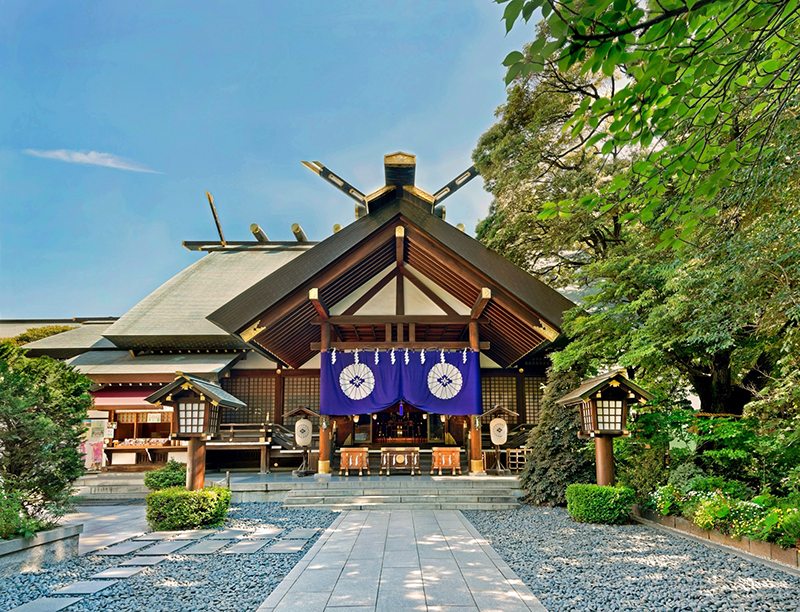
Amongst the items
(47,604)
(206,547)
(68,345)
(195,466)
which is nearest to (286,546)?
(206,547)

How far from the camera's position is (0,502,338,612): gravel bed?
4.24 m

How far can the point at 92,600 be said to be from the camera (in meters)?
4.35

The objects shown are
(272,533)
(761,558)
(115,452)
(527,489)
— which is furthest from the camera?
(115,452)

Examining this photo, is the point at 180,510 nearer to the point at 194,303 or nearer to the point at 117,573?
the point at 117,573

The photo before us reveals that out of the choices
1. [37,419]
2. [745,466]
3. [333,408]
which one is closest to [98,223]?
[333,408]

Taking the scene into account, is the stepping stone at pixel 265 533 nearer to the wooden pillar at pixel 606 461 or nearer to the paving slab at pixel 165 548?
the paving slab at pixel 165 548

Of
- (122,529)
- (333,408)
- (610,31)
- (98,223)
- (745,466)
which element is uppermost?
(98,223)

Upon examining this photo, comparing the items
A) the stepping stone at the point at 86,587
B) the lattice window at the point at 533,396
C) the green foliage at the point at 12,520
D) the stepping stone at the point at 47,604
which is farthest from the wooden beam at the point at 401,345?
the stepping stone at the point at 47,604

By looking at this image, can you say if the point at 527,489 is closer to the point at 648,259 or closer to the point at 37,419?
the point at 648,259

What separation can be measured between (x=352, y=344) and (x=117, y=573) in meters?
7.54

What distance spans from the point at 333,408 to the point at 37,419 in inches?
268

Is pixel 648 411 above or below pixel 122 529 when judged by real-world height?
above

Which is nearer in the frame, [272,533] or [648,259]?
[272,533]

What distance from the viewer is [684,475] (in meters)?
7.48
